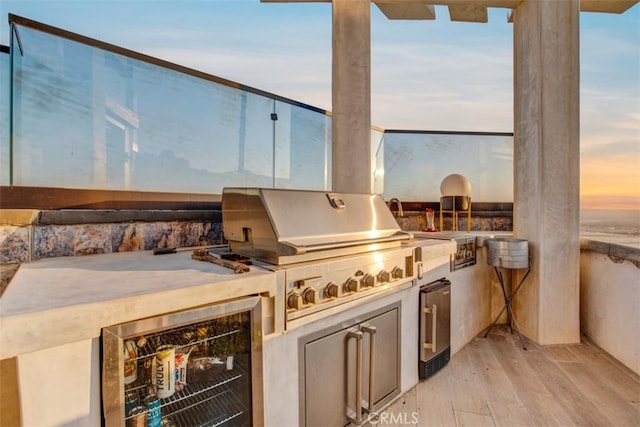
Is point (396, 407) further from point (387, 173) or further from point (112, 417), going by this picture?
point (387, 173)

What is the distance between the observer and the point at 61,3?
85.1 inches

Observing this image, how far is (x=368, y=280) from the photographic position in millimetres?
1655

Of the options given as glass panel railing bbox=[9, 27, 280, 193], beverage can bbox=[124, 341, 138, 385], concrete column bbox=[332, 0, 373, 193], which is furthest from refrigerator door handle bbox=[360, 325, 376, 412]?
glass panel railing bbox=[9, 27, 280, 193]

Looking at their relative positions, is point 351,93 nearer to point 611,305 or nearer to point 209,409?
point 209,409

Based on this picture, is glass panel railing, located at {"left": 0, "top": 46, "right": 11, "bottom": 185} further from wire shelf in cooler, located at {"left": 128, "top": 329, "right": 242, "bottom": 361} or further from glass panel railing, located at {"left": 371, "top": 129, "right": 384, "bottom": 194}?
glass panel railing, located at {"left": 371, "top": 129, "right": 384, "bottom": 194}

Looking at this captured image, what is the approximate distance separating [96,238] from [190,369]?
0.98m

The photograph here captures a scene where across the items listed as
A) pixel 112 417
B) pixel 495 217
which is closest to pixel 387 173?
pixel 495 217

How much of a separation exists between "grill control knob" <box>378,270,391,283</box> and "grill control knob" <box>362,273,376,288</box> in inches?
2.9

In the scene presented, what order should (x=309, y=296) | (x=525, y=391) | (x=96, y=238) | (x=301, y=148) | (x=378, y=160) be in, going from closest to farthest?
(x=309, y=296) < (x=96, y=238) < (x=525, y=391) < (x=301, y=148) < (x=378, y=160)

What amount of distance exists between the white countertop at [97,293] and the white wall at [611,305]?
9.24ft

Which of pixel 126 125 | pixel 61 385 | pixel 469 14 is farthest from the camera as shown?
pixel 469 14

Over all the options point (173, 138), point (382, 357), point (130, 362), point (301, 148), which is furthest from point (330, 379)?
point (301, 148)

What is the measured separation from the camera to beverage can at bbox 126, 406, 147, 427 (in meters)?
1.00

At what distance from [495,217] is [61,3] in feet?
15.1
